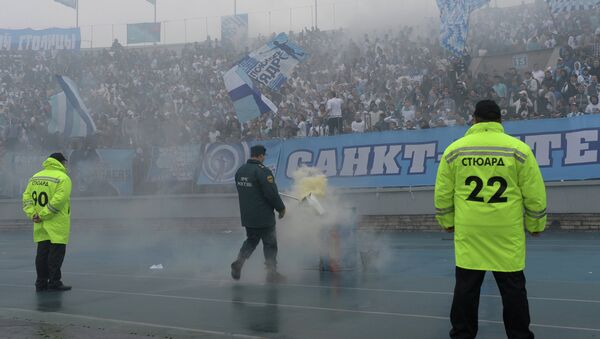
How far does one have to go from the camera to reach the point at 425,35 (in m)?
24.8

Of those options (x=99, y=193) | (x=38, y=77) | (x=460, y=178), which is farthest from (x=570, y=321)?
(x=38, y=77)

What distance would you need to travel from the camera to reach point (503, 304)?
17.2ft

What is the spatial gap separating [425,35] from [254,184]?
1641 cm

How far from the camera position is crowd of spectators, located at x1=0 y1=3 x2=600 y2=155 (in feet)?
56.4

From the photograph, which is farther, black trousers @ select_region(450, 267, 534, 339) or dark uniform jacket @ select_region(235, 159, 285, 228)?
dark uniform jacket @ select_region(235, 159, 285, 228)

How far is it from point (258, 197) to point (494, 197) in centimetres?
510

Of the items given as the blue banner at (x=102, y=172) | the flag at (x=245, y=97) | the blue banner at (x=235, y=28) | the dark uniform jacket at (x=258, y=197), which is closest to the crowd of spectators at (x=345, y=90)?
the blue banner at (x=102, y=172)

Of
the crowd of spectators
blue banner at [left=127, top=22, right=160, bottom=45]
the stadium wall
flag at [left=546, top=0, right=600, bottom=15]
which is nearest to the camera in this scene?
the stadium wall

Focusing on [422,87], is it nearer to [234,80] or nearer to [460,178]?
[234,80]

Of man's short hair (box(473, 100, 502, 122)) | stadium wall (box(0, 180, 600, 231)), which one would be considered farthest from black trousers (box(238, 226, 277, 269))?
man's short hair (box(473, 100, 502, 122))

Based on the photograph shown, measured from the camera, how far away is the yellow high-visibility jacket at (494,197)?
513 centimetres

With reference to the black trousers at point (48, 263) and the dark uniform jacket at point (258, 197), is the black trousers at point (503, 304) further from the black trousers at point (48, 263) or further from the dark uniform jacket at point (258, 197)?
the black trousers at point (48, 263)

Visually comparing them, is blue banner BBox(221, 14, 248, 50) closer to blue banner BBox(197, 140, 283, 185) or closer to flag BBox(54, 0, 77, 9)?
flag BBox(54, 0, 77, 9)

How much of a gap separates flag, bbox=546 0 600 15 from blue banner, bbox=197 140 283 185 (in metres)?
8.38
